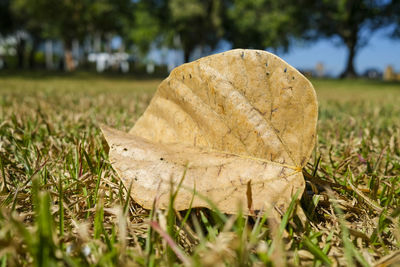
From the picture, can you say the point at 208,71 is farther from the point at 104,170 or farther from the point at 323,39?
the point at 323,39

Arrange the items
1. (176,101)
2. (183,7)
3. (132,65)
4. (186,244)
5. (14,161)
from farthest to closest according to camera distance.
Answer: (132,65) < (183,7) < (14,161) < (176,101) < (186,244)

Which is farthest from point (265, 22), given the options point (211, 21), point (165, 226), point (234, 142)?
point (165, 226)

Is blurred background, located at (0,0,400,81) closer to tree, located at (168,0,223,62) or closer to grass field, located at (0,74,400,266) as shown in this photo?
tree, located at (168,0,223,62)

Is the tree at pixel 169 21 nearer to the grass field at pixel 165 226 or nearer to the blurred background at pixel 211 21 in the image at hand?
the blurred background at pixel 211 21

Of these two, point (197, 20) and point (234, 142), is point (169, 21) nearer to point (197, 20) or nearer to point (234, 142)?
point (197, 20)

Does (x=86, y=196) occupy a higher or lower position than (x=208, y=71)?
lower

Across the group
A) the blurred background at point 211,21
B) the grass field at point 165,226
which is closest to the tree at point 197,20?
the blurred background at point 211,21

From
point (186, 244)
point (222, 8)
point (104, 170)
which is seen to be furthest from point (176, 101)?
point (222, 8)
